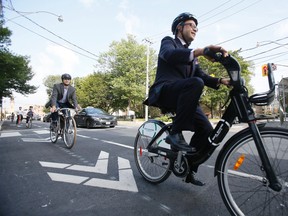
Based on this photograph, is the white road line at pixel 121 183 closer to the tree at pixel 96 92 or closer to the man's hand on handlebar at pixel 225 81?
the man's hand on handlebar at pixel 225 81

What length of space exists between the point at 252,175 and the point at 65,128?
4.90 meters

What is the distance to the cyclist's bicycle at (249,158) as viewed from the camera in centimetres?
153

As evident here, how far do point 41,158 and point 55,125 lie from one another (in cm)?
229

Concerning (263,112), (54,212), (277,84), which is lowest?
(54,212)

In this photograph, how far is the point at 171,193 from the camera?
91.5 inches

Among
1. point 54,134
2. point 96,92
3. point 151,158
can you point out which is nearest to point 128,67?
point 96,92

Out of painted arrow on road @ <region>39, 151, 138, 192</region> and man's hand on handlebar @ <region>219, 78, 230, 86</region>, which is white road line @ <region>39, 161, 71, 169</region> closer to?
painted arrow on road @ <region>39, 151, 138, 192</region>

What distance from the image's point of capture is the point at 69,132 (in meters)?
5.48

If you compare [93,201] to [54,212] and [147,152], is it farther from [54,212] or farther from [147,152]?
[147,152]

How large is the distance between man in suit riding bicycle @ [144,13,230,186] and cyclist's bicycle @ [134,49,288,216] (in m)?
0.21

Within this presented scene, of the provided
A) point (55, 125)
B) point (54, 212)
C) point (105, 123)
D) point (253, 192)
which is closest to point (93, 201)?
point (54, 212)

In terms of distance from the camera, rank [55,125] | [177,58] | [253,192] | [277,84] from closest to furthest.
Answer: [277,84], [253,192], [177,58], [55,125]

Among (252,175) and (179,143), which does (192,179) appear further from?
→ (252,175)

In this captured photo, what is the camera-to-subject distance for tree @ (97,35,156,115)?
116ft
